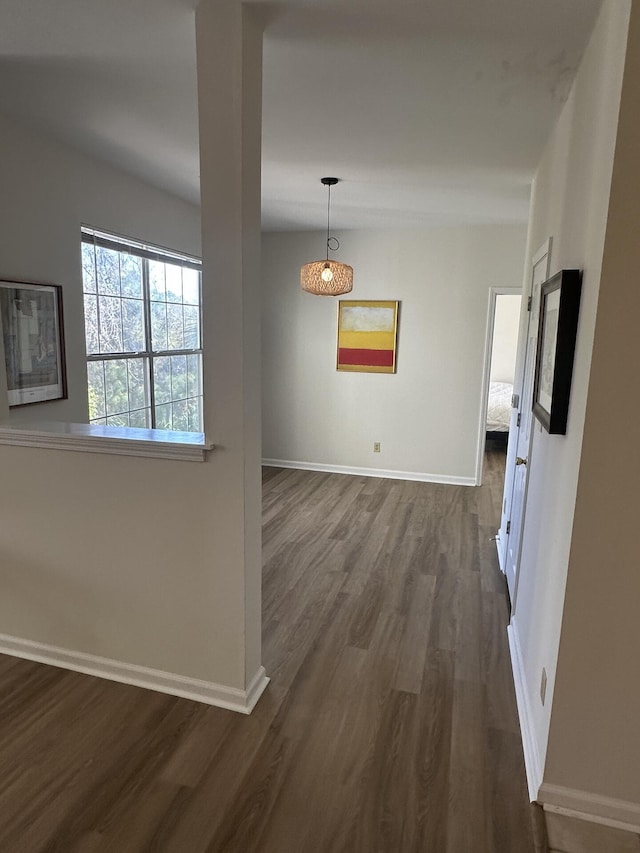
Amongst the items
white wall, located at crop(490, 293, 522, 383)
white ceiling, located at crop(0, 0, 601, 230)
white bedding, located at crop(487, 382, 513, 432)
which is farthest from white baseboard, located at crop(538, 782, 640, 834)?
white wall, located at crop(490, 293, 522, 383)

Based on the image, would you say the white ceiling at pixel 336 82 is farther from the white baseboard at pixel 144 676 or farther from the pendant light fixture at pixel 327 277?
the white baseboard at pixel 144 676

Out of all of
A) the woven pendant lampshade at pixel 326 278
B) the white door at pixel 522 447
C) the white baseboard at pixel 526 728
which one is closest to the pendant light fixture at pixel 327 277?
the woven pendant lampshade at pixel 326 278

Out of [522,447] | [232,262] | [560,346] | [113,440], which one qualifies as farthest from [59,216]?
[522,447]

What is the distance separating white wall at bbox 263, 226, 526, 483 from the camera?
17.2 ft

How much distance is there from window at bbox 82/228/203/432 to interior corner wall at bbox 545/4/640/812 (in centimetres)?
317

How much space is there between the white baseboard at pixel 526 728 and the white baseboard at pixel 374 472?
2965 mm

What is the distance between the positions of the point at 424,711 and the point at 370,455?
368 cm

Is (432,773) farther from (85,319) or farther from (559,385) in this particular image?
(85,319)

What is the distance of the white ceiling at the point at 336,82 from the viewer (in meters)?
1.79

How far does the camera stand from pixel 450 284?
527cm

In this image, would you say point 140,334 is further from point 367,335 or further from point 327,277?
point 367,335

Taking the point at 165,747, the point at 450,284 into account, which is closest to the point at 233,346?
the point at 165,747

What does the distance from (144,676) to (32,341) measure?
1.92 m

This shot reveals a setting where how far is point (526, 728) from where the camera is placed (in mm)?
2055
